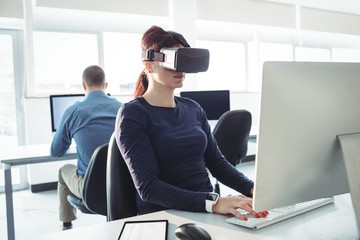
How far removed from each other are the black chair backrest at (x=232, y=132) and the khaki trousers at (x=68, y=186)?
40.2 inches

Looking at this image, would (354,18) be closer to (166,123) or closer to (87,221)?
(87,221)

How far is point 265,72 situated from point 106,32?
4.03 meters

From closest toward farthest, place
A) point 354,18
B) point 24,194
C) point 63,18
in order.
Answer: point 24,194 → point 63,18 → point 354,18

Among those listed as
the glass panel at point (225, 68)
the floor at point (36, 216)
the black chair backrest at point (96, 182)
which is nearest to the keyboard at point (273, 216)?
the black chair backrest at point (96, 182)

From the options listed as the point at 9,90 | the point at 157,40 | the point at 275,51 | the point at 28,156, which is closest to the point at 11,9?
the point at 9,90

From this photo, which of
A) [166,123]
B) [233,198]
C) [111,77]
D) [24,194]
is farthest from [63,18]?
[233,198]

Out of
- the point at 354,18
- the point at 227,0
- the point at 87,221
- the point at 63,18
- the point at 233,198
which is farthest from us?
the point at 354,18

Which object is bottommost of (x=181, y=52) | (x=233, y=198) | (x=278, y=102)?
(x=233, y=198)

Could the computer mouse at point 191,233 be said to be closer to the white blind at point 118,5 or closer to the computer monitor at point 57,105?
the computer monitor at point 57,105

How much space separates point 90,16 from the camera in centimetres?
425

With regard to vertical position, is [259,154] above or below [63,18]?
below

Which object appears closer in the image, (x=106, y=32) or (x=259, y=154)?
(x=259, y=154)

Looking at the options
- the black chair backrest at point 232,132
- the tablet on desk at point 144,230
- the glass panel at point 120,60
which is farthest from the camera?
the glass panel at point 120,60

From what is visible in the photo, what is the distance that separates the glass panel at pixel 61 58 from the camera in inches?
159
